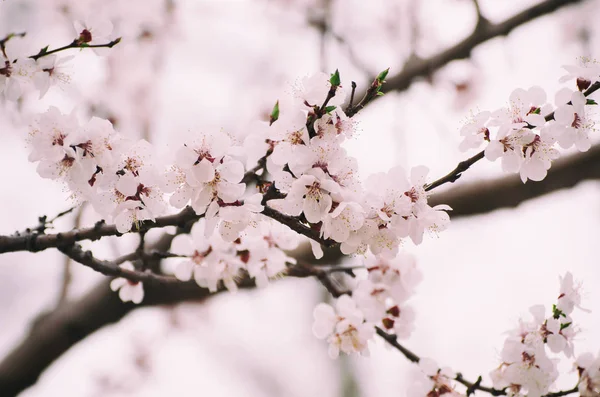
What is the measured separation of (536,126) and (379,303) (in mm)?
753

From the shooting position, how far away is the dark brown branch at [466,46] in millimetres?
2217

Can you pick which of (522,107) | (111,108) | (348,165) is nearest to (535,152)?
(522,107)

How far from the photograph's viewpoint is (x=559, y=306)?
1223 millimetres

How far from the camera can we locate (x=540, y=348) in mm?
1222

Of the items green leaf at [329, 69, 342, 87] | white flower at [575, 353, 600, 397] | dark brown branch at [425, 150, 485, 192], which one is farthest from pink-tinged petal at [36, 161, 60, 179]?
white flower at [575, 353, 600, 397]

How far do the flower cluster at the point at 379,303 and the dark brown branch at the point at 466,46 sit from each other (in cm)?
107

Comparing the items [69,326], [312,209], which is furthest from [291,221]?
[69,326]

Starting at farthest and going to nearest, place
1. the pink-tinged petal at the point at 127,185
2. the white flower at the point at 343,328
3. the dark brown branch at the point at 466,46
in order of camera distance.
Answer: the dark brown branch at the point at 466,46 → the white flower at the point at 343,328 → the pink-tinged petal at the point at 127,185

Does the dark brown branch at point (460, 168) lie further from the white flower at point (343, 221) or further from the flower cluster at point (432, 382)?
the flower cluster at point (432, 382)

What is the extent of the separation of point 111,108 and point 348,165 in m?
3.86

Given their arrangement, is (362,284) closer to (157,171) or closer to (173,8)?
(157,171)

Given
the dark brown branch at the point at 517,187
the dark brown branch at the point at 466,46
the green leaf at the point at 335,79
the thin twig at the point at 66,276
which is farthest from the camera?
the thin twig at the point at 66,276

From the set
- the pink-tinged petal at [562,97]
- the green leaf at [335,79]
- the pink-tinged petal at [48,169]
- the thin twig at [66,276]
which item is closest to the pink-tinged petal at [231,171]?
the green leaf at [335,79]

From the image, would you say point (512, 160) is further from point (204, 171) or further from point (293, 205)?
point (204, 171)
